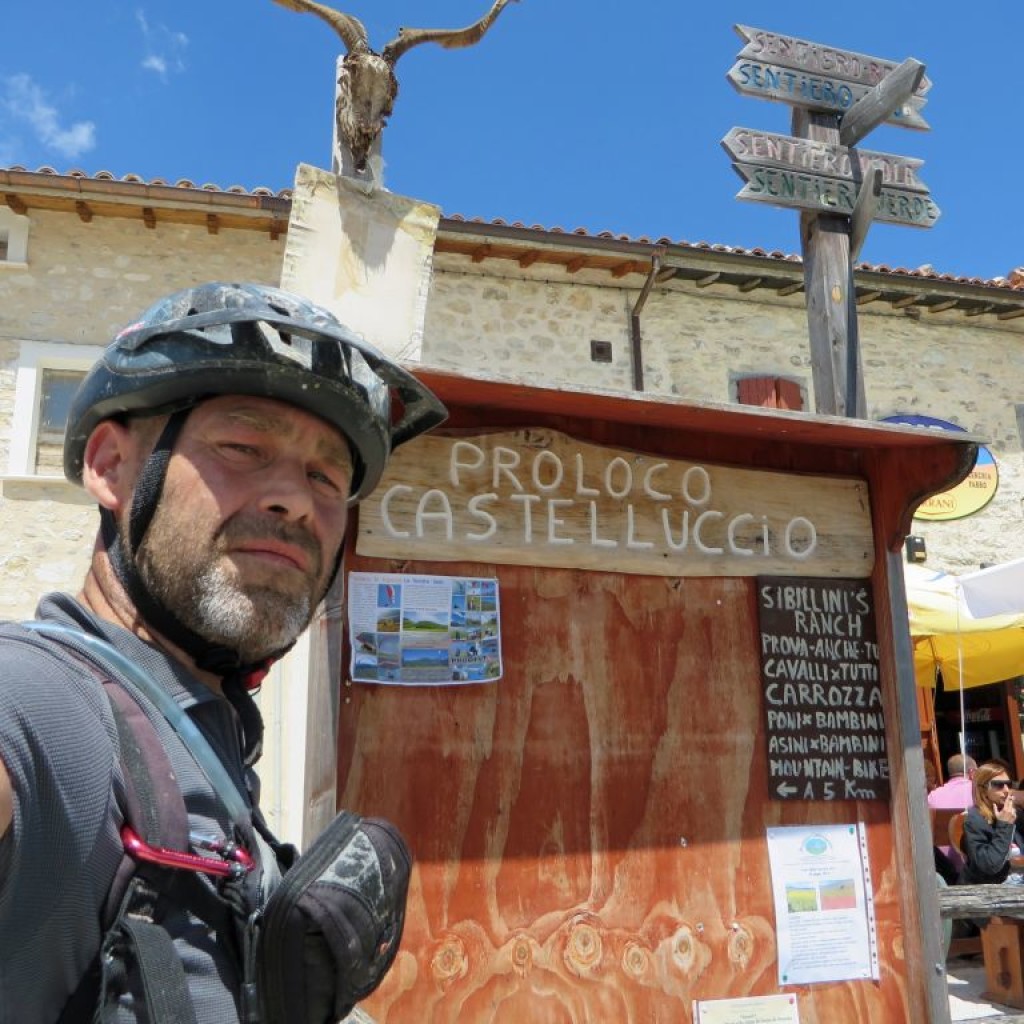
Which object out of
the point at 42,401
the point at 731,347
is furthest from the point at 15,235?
the point at 731,347

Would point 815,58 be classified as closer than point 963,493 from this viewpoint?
Yes

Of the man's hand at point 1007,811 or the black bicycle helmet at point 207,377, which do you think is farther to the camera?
the man's hand at point 1007,811

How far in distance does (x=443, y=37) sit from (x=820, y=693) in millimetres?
2850

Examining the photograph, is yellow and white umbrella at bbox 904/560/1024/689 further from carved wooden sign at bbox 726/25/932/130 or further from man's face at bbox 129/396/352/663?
man's face at bbox 129/396/352/663

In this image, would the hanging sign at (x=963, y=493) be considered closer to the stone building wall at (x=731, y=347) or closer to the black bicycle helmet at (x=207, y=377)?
the stone building wall at (x=731, y=347)

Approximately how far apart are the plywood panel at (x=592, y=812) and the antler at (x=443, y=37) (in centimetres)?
184

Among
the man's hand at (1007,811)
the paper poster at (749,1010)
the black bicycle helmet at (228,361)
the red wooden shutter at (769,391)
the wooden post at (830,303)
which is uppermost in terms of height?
the red wooden shutter at (769,391)

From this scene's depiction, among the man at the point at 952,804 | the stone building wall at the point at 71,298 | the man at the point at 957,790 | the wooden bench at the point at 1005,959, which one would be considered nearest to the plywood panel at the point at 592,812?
the wooden bench at the point at 1005,959

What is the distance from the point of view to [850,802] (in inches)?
146

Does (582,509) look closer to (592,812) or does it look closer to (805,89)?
(592,812)

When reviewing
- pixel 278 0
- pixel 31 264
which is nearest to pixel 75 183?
pixel 31 264

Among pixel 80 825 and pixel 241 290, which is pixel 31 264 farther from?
pixel 80 825

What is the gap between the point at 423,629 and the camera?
3.24 m

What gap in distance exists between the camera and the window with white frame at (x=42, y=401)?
10219 millimetres
